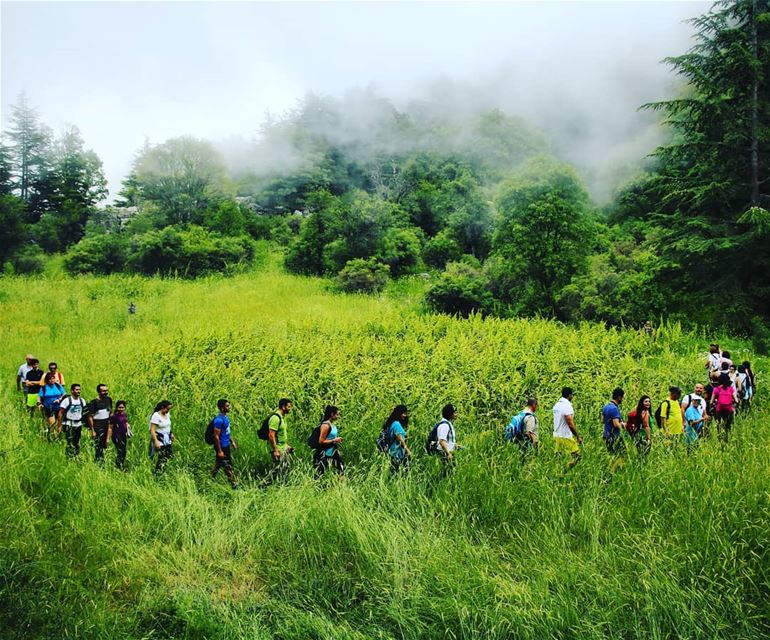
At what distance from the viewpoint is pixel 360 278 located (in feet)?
79.2

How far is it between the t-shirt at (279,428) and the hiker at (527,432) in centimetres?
291

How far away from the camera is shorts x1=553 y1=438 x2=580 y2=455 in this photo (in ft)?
22.4

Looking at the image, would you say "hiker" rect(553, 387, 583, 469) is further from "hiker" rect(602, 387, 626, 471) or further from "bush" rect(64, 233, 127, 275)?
"bush" rect(64, 233, 127, 275)

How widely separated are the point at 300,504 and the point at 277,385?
408cm

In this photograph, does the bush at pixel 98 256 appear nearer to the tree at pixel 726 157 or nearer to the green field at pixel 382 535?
the green field at pixel 382 535

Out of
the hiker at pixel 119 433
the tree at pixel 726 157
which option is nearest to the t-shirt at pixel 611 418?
the hiker at pixel 119 433

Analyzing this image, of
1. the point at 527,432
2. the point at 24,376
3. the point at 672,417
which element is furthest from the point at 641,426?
the point at 24,376

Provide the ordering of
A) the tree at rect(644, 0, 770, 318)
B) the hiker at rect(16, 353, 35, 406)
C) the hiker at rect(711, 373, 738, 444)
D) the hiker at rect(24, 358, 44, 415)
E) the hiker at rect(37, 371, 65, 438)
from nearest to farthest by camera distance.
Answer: the hiker at rect(711, 373, 738, 444)
the hiker at rect(37, 371, 65, 438)
the hiker at rect(24, 358, 44, 415)
the hiker at rect(16, 353, 35, 406)
the tree at rect(644, 0, 770, 318)

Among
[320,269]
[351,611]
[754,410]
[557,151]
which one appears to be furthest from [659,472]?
[557,151]

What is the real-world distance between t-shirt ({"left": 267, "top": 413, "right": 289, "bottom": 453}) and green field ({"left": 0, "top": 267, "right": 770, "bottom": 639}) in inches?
18.6

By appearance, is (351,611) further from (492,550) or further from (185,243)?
(185,243)

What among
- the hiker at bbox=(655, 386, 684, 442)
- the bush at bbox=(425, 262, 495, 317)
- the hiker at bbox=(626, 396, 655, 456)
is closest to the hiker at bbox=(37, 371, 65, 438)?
the hiker at bbox=(626, 396, 655, 456)

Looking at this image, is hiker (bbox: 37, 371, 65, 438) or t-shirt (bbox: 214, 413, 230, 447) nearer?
t-shirt (bbox: 214, 413, 230, 447)

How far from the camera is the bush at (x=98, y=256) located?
28156mm
